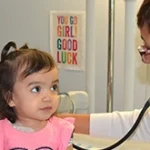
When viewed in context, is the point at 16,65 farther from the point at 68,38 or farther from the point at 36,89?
the point at 68,38

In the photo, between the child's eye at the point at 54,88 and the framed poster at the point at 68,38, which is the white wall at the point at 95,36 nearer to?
the framed poster at the point at 68,38

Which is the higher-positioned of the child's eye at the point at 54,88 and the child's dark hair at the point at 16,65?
the child's dark hair at the point at 16,65

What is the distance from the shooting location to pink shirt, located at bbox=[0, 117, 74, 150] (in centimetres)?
108

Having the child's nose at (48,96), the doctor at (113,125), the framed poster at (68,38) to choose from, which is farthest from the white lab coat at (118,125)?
the framed poster at (68,38)

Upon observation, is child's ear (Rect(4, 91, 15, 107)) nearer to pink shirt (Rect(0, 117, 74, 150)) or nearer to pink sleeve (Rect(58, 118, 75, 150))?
pink shirt (Rect(0, 117, 74, 150))

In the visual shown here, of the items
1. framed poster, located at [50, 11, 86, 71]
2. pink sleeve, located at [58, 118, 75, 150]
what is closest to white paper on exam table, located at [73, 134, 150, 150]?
pink sleeve, located at [58, 118, 75, 150]

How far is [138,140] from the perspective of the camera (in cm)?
153

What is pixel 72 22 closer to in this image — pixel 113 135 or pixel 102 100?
pixel 102 100

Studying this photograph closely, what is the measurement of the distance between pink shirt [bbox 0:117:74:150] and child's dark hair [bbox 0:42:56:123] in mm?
39

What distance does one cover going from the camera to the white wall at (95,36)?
77.9 inches

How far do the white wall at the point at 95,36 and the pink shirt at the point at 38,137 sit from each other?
78 cm

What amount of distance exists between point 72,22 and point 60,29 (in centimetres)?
8

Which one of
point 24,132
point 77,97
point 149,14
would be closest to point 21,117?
point 24,132

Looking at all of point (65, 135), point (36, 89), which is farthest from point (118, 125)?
point (36, 89)
